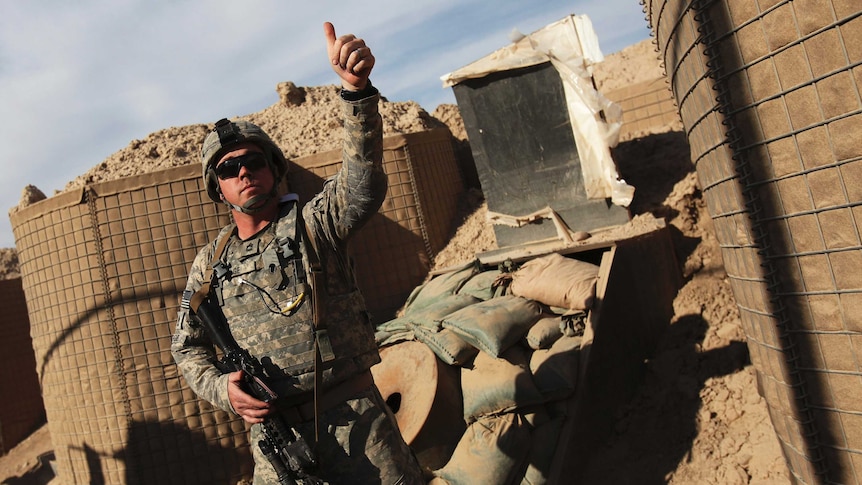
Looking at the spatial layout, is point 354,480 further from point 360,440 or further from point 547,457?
point 547,457

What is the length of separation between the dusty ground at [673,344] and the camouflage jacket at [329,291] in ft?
6.62

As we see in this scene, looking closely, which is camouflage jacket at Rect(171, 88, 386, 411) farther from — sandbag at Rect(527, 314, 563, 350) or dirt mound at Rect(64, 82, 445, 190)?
dirt mound at Rect(64, 82, 445, 190)

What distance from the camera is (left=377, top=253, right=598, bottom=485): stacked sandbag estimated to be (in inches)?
143

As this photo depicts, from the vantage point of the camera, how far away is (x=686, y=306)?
4730mm

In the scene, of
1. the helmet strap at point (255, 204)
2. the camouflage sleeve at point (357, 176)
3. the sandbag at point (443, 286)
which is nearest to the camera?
the camouflage sleeve at point (357, 176)

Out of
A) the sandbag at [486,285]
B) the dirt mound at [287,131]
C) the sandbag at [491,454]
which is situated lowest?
the sandbag at [491,454]

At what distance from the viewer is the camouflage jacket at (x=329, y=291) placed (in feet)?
7.48

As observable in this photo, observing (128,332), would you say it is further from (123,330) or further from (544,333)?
(544,333)

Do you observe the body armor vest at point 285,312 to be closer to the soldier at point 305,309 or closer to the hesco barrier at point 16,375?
the soldier at point 305,309

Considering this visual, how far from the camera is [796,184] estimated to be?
193 centimetres

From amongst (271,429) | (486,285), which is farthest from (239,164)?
(486,285)

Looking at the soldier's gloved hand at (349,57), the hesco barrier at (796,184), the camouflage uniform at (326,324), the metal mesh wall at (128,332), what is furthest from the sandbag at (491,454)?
the metal mesh wall at (128,332)

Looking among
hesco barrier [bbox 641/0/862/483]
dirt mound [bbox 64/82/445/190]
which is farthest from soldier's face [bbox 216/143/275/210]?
dirt mound [bbox 64/82/445/190]

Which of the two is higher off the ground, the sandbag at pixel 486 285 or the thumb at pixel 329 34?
the thumb at pixel 329 34
